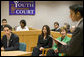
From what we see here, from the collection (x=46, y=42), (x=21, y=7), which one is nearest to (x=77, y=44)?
(x=46, y=42)

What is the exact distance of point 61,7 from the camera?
35.9ft

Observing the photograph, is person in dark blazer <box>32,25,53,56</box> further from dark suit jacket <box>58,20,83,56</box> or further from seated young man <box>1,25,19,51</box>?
dark suit jacket <box>58,20,83,56</box>

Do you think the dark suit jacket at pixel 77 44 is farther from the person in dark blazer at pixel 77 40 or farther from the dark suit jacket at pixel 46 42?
the dark suit jacket at pixel 46 42

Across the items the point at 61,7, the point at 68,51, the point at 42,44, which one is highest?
the point at 61,7

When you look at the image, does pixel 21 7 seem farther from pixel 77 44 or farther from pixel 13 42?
pixel 77 44

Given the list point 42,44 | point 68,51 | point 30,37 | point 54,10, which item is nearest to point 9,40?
point 42,44

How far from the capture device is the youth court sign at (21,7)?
10047mm

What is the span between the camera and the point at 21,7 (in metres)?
10.1

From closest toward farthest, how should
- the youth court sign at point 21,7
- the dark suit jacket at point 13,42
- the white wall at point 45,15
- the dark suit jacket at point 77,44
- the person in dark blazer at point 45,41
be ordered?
the dark suit jacket at point 77,44, the dark suit jacket at point 13,42, the person in dark blazer at point 45,41, the youth court sign at point 21,7, the white wall at point 45,15

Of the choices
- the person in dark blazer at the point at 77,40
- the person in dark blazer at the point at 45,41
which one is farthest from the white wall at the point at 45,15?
the person in dark blazer at the point at 77,40

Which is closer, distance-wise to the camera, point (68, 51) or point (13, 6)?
point (68, 51)

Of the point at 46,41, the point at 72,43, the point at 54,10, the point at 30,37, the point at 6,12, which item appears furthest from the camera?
the point at 54,10

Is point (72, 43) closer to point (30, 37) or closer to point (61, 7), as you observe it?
point (30, 37)

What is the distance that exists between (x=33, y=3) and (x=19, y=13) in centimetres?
90
